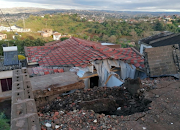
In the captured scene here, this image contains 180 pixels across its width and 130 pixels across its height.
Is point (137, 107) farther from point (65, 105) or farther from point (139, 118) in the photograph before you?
point (65, 105)

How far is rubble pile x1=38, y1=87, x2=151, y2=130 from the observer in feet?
10.1

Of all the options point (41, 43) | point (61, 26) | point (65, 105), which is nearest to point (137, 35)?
point (41, 43)

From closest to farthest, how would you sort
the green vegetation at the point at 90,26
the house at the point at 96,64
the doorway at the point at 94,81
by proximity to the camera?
the house at the point at 96,64 < the doorway at the point at 94,81 < the green vegetation at the point at 90,26

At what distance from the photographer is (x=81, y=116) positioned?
10.9 feet

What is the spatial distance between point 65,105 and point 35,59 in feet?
15.7

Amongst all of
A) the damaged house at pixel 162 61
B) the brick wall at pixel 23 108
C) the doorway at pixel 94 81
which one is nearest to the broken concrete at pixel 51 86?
the brick wall at pixel 23 108

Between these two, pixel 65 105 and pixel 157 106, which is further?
pixel 65 105

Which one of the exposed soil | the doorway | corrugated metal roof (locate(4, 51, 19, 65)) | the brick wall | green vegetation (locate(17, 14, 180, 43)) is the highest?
green vegetation (locate(17, 14, 180, 43))

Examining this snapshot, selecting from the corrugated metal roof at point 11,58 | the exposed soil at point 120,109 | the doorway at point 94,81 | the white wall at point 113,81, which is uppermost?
the corrugated metal roof at point 11,58

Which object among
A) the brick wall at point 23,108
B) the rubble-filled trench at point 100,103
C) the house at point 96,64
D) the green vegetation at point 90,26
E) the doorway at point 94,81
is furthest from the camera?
the green vegetation at point 90,26

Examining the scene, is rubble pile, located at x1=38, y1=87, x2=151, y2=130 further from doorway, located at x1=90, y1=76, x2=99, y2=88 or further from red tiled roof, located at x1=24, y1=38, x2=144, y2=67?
doorway, located at x1=90, y1=76, x2=99, y2=88

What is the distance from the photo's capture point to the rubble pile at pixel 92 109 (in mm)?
3092

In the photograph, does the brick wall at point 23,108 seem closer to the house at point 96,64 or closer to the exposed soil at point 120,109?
the exposed soil at point 120,109

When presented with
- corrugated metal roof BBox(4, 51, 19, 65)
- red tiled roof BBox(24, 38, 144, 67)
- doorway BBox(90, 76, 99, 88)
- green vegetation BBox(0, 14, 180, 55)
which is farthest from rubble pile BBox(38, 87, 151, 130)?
green vegetation BBox(0, 14, 180, 55)
